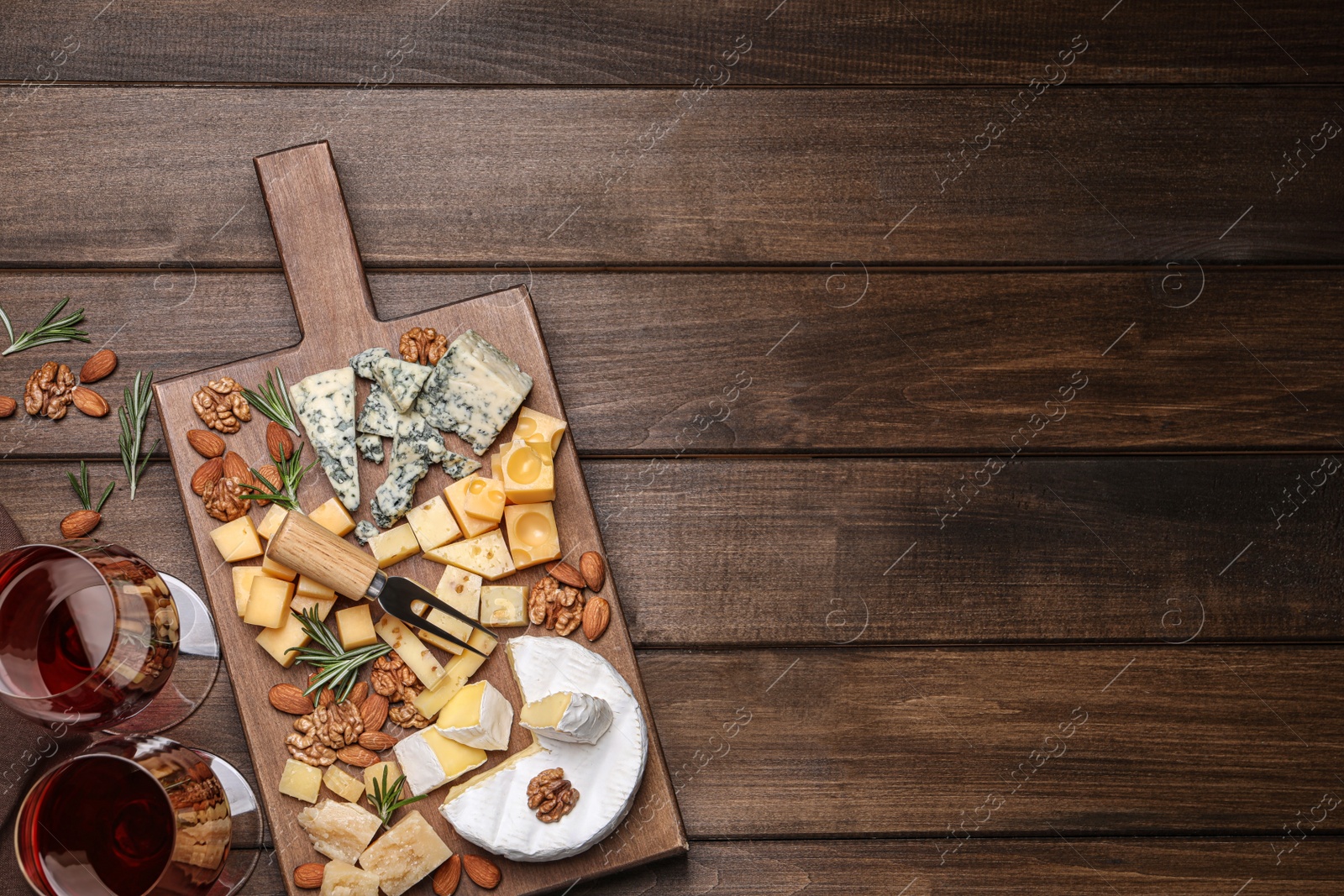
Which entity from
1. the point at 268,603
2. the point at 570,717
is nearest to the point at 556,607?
the point at 570,717

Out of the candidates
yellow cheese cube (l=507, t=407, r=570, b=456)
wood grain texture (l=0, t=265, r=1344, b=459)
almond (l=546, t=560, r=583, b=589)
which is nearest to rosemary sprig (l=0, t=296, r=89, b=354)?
wood grain texture (l=0, t=265, r=1344, b=459)

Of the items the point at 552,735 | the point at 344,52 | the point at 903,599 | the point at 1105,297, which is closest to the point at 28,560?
the point at 552,735

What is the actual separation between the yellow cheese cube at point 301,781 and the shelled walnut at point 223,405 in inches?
A: 17.1

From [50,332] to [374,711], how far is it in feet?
2.33

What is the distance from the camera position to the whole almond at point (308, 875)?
1091mm

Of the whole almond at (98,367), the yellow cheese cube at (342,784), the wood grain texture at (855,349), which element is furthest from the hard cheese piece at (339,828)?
the whole almond at (98,367)

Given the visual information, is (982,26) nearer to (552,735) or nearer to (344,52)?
(344,52)

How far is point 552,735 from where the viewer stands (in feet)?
3.48

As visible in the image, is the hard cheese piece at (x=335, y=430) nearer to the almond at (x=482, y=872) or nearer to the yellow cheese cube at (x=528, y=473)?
the yellow cheese cube at (x=528, y=473)

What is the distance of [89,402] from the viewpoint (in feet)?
4.02

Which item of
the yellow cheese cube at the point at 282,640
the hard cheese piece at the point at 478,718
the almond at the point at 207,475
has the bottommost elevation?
the hard cheese piece at the point at 478,718

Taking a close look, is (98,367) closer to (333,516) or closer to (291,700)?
(333,516)

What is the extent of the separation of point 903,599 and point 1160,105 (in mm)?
832

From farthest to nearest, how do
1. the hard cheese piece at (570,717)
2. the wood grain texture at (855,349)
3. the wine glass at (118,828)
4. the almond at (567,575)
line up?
1. the wood grain texture at (855,349)
2. the almond at (567,575)
3. the hard cheese piece at (570,717)
4. the wine glass at (118,828)
